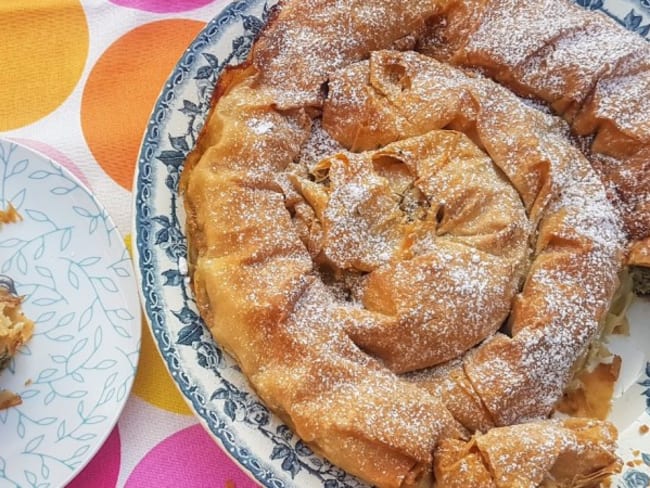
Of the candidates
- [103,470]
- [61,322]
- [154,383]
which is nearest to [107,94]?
[61,322]

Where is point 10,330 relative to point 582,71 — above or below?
below

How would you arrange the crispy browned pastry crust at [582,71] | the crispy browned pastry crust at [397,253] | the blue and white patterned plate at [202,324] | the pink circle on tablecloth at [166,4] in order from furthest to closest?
the pink circle on tablecloth at [166,4]
the crispy browned pastry crust at [582,71]
the blue and white patterned plate at [202,324]
the crispy browned pastry crust at [397,253]

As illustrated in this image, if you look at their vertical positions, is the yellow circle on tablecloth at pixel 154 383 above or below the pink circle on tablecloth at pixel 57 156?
below

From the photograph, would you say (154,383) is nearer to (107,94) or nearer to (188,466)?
(188,466)

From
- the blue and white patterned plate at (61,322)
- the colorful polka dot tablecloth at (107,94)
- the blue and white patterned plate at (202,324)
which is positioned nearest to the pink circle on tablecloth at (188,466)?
the colorful polka dot tablecloth at (107,94)

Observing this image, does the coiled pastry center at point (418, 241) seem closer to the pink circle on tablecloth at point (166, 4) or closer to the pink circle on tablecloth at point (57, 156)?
the pink circle on tablecloth at point (57, 156)

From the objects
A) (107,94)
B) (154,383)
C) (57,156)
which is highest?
(107,94)
